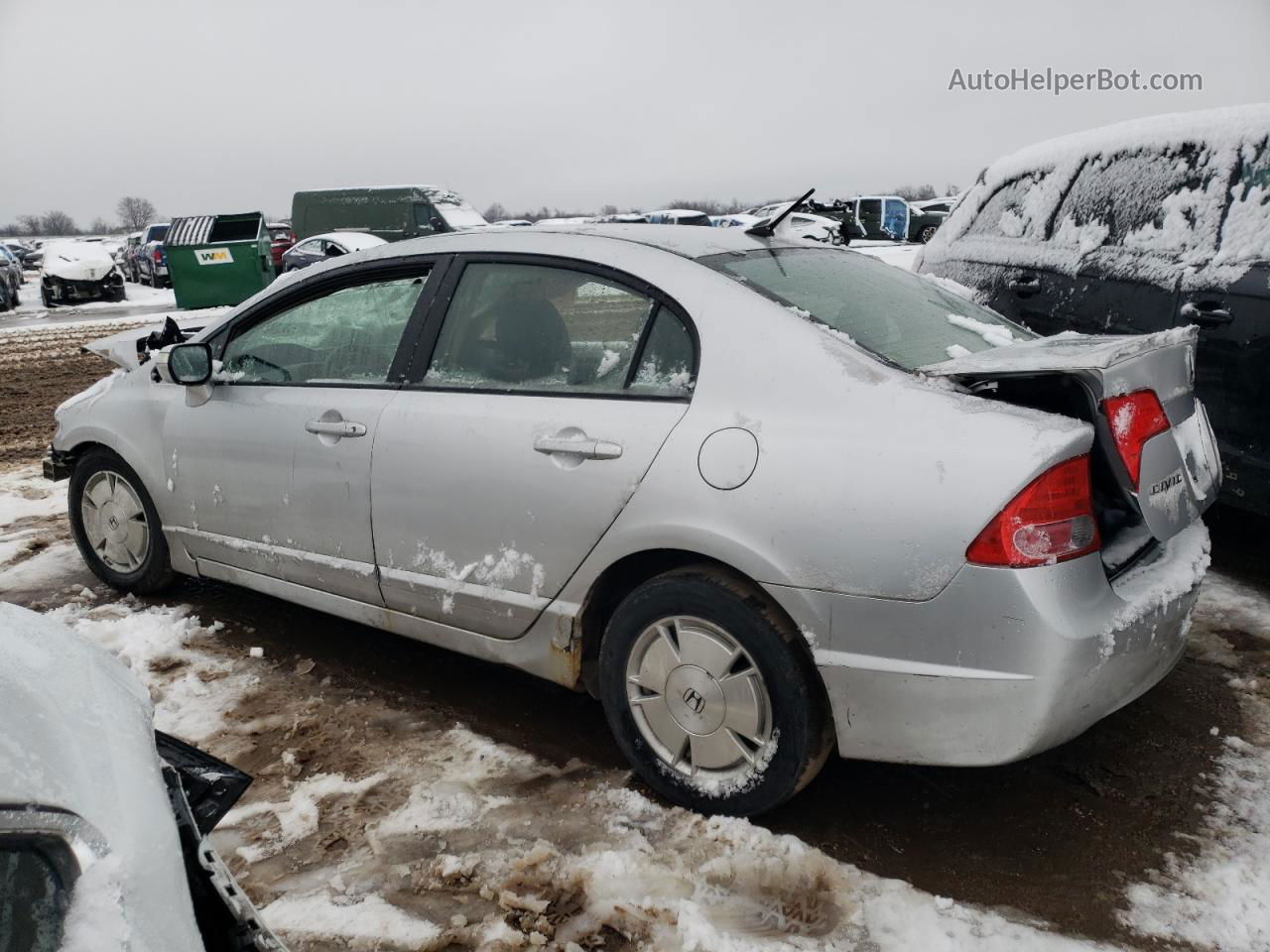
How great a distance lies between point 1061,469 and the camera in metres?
2.23

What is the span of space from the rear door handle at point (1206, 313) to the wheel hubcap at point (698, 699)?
105 inches

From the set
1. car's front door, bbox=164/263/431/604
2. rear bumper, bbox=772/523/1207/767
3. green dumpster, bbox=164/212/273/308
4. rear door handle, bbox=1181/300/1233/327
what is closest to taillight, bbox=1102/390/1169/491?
rear bumper, bbox=772/523/1207/767

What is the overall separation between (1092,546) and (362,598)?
2.23m

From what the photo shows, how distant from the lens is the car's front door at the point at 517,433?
8.93 ft

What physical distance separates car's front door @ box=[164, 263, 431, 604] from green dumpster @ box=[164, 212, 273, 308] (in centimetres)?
1621

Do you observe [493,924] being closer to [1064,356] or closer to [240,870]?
[240,870]

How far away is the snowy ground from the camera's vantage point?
2299 mm

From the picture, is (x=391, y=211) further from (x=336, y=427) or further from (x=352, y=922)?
(x=352, y=922)

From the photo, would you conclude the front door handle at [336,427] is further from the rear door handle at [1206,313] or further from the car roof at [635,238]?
the rear door handle at [1206,313]

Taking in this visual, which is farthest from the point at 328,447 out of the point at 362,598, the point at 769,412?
the point at 769,412

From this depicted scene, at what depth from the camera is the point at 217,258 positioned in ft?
62.2

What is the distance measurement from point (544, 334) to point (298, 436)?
3.27ft

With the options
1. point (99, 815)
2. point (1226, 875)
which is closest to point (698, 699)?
point (1226, 875)

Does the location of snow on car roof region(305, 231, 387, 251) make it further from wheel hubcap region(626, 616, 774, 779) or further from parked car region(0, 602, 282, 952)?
parked car region(0, 602, 282, 952)
